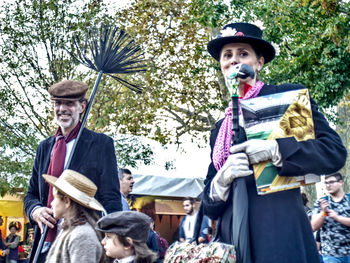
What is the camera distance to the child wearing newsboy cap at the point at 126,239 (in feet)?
12.4

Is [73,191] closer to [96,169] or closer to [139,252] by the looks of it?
[96,169]

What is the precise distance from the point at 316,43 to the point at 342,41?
79 cm

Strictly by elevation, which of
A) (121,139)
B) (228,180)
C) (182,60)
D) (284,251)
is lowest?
(284,251)

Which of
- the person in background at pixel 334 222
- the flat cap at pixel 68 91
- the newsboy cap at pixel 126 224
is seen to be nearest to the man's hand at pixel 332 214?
the person in background at pixel 334 222

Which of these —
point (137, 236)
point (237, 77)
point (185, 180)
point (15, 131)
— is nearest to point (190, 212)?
point (185, 180)

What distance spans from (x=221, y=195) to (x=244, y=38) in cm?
76

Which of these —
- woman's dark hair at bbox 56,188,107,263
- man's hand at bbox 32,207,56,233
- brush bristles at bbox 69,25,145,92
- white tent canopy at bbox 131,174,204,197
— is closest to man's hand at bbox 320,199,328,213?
brush bristles at bbox 69,25,145,92

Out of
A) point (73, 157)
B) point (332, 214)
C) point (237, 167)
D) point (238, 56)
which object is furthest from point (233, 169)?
point (332, 214)

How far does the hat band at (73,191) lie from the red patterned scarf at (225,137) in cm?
142

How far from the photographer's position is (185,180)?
1318 cm

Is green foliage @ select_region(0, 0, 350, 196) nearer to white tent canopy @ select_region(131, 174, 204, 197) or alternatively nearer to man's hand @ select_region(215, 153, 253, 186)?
white tent canopy @ select_region(131, 174, 204, 197)

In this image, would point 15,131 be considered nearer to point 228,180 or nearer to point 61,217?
point 61,217

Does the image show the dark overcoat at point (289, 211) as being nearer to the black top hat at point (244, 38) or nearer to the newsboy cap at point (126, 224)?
the black top hat at point (244, 38)

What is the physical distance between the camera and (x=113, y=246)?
3832 millimetres
